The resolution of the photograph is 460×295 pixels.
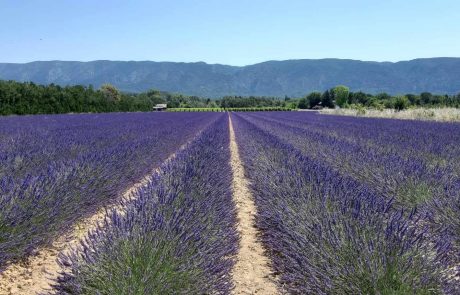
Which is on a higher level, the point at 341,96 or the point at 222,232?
the point at 341,96

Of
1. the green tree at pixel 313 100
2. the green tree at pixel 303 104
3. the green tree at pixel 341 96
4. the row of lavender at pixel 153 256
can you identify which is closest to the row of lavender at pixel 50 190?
the row of lavender at pixel 153 256

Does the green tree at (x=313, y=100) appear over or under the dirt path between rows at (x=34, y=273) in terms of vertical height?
over

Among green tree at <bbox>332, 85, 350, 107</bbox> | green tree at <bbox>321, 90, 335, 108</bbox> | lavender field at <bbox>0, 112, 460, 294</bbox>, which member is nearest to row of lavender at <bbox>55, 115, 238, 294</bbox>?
lavender field at <bbox>0, 112, 460, 294</bbox>

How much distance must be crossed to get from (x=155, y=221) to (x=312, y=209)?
1.53m

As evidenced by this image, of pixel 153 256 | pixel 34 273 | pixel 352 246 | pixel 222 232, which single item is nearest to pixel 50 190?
pixel 34 273

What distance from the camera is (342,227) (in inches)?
109

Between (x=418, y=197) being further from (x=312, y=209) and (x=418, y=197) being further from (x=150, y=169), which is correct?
(x=150, y=169)

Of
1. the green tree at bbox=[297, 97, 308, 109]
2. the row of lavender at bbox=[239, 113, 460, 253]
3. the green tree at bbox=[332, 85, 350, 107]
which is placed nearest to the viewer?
the row of lavender at bbox=[239, 113, 460, 253]

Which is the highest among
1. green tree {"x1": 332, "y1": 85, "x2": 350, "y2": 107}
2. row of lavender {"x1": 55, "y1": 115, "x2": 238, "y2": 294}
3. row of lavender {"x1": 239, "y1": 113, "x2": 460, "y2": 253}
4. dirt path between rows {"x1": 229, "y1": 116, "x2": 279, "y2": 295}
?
green tree {"x1": 332, "y1": 85, "x2": 350, "y2": 107}

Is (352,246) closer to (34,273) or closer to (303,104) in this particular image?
(34,273)

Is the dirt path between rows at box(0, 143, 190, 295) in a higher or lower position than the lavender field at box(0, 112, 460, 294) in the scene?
lower

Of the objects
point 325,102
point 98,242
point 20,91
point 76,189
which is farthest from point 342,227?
point 325,102

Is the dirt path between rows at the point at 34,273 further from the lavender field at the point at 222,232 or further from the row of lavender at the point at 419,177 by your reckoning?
the row of lavender at the point at 419,177

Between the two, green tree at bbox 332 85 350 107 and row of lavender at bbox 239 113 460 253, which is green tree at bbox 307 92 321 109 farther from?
row of lavender at bbox 239 113 460 253
